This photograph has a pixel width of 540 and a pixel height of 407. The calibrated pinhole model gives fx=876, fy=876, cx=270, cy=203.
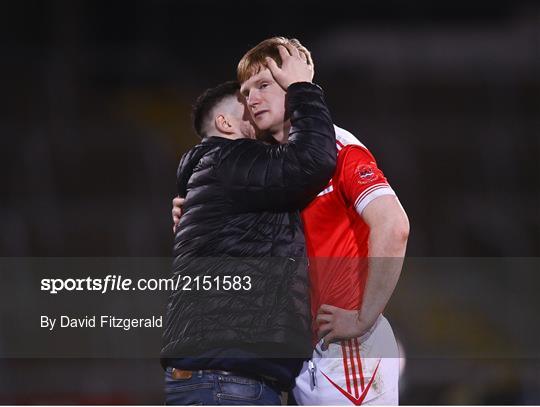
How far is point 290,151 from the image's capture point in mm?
2451

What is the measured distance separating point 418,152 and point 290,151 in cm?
671

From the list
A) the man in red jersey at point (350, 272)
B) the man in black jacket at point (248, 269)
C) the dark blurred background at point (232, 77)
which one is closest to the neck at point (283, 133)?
the man in red jersey at point (350, 272)

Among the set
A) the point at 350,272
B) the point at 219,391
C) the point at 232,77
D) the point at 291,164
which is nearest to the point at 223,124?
the point at 291,164

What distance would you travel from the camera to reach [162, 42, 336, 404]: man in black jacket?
2389 mm

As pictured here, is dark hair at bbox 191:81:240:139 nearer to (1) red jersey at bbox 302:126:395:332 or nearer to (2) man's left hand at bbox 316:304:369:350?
(1) red jersey at bbox 302:126:395:332

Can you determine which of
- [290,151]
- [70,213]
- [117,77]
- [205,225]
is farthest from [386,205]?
[117,77]

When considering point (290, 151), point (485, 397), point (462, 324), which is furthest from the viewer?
point (462, 324)

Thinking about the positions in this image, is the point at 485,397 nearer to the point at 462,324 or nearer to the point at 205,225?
the point at 462,324

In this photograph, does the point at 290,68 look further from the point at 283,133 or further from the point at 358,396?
the point at 358,396

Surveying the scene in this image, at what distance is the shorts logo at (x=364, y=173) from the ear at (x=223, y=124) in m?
0.44

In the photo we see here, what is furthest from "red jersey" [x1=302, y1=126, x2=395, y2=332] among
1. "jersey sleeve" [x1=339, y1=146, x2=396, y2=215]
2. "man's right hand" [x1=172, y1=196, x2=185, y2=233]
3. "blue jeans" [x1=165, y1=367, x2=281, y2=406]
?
"man's right hand" [x1=172, y1=196, x2=185, y2=233]

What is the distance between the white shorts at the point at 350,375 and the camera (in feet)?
8.36

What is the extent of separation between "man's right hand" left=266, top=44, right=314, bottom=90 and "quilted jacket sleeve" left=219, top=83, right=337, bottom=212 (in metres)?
0.09

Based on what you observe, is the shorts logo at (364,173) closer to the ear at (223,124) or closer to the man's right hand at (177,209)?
the ear at (223,124)
